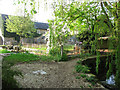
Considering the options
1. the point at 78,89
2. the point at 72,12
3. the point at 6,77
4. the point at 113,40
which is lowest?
the point at 78,89

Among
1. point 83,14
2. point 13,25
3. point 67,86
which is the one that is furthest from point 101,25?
point 13,25

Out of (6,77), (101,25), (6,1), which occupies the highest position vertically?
(6,1)

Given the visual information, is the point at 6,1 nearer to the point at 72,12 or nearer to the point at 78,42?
the point at 72,12

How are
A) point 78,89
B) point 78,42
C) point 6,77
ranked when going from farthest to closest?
point 78,42, point 78,89, point 6,77

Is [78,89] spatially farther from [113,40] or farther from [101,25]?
[101,25]

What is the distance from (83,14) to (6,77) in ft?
5.52

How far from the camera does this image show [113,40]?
3.76ft

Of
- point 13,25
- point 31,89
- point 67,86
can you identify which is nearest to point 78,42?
point 13,25

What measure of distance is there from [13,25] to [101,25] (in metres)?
3.33

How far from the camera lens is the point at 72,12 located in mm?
1885

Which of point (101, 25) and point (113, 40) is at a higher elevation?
point (101, 25)

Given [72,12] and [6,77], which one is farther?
[72,12]

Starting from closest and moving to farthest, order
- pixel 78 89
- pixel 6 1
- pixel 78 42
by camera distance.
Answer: pixel 6 1 → pixel 78 89 → pixel 78 42

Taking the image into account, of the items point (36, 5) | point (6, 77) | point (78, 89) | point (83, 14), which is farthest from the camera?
point (83, 14)
